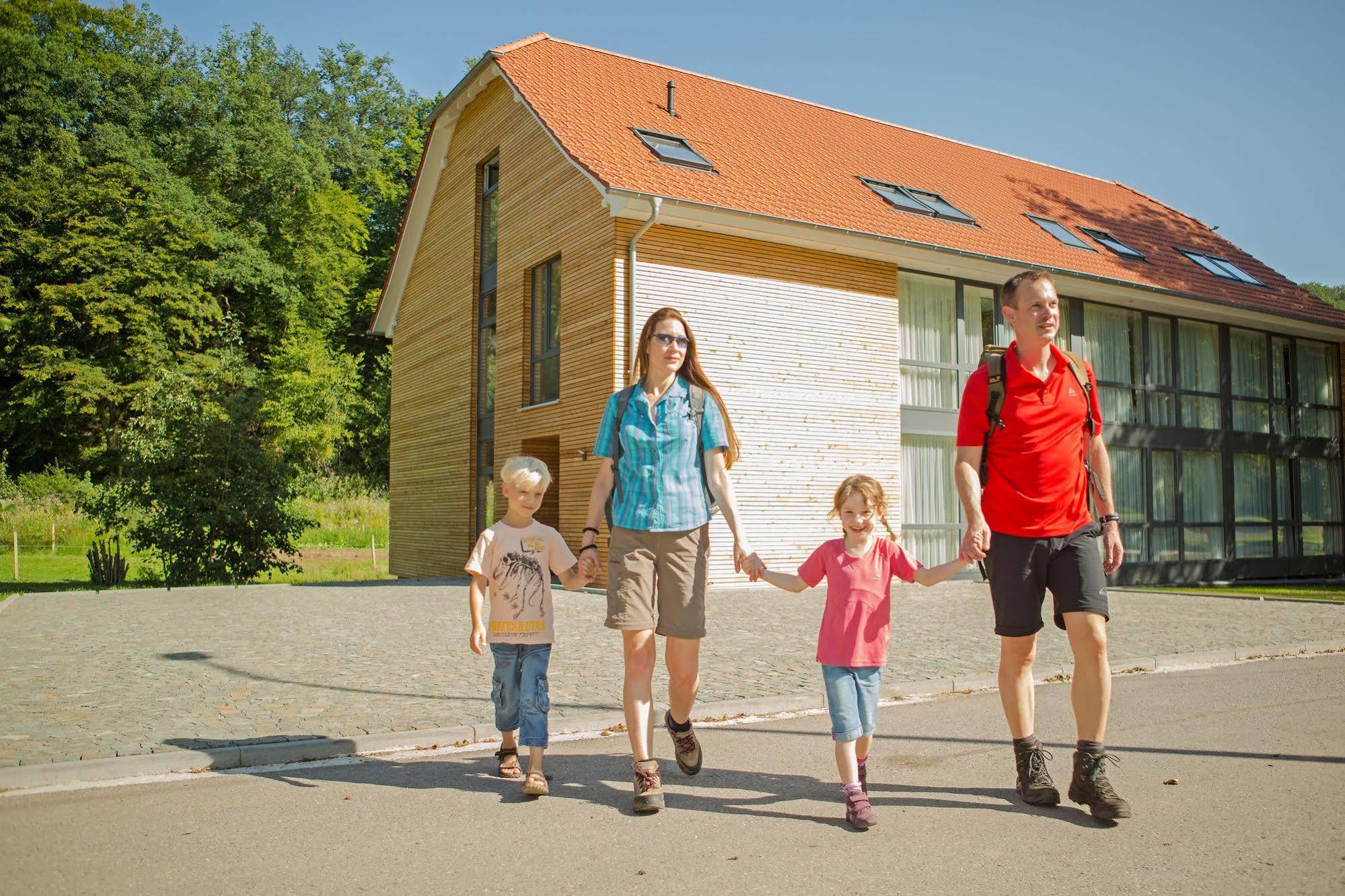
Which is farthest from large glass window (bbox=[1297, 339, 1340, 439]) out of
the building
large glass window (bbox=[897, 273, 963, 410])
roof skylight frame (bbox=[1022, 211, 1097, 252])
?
large glass window (bbox=[897, 273, 963, 410])

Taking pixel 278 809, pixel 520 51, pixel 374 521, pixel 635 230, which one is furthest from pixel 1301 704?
pixel 374 521

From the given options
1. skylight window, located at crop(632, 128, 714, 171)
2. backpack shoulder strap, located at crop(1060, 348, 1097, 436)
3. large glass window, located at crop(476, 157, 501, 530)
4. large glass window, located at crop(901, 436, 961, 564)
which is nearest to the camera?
backpack shoulder strap, located at crop(1060, 348, 1097, 436)

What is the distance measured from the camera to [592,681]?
295 inches

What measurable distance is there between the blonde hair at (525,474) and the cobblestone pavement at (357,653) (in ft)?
6.30

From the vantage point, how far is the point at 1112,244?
877 inches

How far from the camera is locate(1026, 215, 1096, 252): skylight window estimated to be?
2118 centimetres

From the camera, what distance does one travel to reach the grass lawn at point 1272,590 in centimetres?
1645

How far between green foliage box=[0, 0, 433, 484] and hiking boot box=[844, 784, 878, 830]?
1534 inches

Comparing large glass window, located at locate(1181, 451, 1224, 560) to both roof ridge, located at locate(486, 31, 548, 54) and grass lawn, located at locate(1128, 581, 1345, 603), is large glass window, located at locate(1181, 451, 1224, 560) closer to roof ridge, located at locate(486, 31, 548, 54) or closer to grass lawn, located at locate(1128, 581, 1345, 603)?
grass lawn, located at locate(1128, 581, 1345, 603)

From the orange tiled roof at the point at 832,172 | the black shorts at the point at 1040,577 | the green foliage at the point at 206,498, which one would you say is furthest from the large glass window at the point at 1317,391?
the black shorts at the point at 1040,577

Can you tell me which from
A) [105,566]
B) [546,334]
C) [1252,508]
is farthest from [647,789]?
[1252,508]

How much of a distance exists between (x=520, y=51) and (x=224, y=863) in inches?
683

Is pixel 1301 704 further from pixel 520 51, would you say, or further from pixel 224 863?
pixel 520 51

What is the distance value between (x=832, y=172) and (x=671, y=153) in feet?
11.9
